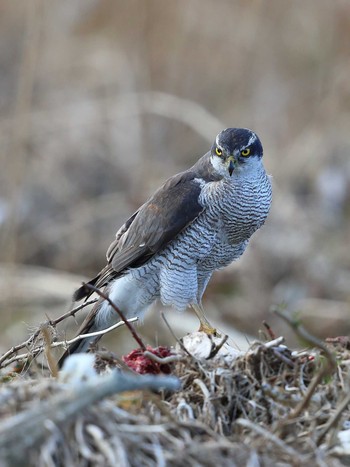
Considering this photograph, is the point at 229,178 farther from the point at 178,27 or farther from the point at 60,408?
the point at 178,27

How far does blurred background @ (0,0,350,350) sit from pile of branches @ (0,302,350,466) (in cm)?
447

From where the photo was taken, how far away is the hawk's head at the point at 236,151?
4496 millimetres

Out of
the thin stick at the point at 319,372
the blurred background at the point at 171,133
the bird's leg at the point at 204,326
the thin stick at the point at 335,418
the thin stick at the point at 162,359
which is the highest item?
the blurred background at the point at 171,133

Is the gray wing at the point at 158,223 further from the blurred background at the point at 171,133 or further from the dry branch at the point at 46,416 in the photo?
the dry branch at the point at 46,416

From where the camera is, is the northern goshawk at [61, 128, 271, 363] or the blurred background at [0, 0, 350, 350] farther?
the blurred background at [0, 0, 350, 350]

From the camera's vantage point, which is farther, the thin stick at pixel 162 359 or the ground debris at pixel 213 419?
the thin stick at pixel 162 359

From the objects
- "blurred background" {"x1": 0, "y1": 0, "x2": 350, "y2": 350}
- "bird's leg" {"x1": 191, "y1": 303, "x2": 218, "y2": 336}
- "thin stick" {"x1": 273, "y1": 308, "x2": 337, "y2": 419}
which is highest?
"blurred background" {"x1": 0, "y1": 0, "x2": 350, "y2": 350}

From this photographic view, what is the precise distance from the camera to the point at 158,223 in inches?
183

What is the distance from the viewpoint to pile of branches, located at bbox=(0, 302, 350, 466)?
6.64ft

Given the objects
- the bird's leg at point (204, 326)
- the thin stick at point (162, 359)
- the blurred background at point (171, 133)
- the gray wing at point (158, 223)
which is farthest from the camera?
the blurred background at point (171, 133)

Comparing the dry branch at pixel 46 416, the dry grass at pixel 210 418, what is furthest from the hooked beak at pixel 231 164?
the dry branch at pixel 46 416

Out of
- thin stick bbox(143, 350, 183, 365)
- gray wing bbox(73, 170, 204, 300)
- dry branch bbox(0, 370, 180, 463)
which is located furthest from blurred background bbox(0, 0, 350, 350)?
dry branch bbox(0, 370, 180, 463)

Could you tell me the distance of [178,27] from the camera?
36.9 feet

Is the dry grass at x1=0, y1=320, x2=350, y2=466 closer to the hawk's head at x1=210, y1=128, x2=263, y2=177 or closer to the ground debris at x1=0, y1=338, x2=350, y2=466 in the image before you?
the ground debris at x1=0, y1=338, x2=350, y2=466
